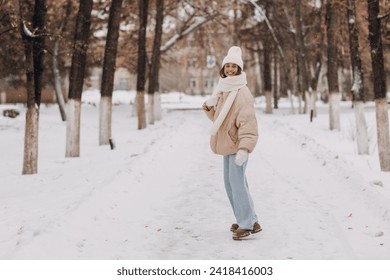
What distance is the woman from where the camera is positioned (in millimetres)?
5395

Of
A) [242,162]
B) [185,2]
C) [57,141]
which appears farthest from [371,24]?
[185,2]

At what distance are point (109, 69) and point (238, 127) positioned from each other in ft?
33.9

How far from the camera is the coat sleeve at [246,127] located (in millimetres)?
5320

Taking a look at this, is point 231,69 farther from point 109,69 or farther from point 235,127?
point 109,69

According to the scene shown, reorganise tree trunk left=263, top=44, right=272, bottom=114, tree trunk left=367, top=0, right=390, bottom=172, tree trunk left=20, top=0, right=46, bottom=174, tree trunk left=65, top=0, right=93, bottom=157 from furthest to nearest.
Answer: tree trunk left=263, top=44, right=272, bottom=114 < tree trunk left=65, top=0, right=93, bottom=157 < tree trunk left=20, top=0, right=46, bottom=174 < tree trunk left=367, top=0, right=390, bottom=172

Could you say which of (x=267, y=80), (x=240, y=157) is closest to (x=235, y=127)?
(x=240, y=157)

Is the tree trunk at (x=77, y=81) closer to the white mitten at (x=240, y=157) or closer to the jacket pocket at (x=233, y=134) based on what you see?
the jacket pocket at (x=233, y=134)

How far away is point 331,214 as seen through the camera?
6625 mm

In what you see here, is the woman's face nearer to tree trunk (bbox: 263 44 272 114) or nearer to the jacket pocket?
the jacket pocket

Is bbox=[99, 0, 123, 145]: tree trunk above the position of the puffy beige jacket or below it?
above

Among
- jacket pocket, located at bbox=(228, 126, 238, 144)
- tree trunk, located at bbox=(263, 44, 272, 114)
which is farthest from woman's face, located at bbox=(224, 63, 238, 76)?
tree trunk, located at bbox=(263, 44, 272, 114)

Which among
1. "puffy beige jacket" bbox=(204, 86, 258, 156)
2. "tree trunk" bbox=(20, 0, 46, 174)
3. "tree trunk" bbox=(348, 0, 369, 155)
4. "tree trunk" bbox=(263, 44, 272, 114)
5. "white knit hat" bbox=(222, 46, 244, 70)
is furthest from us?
"tree trunk" bbox=(263, 44, 272, 114)

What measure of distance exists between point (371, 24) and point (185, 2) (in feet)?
60.5

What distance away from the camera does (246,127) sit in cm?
536
